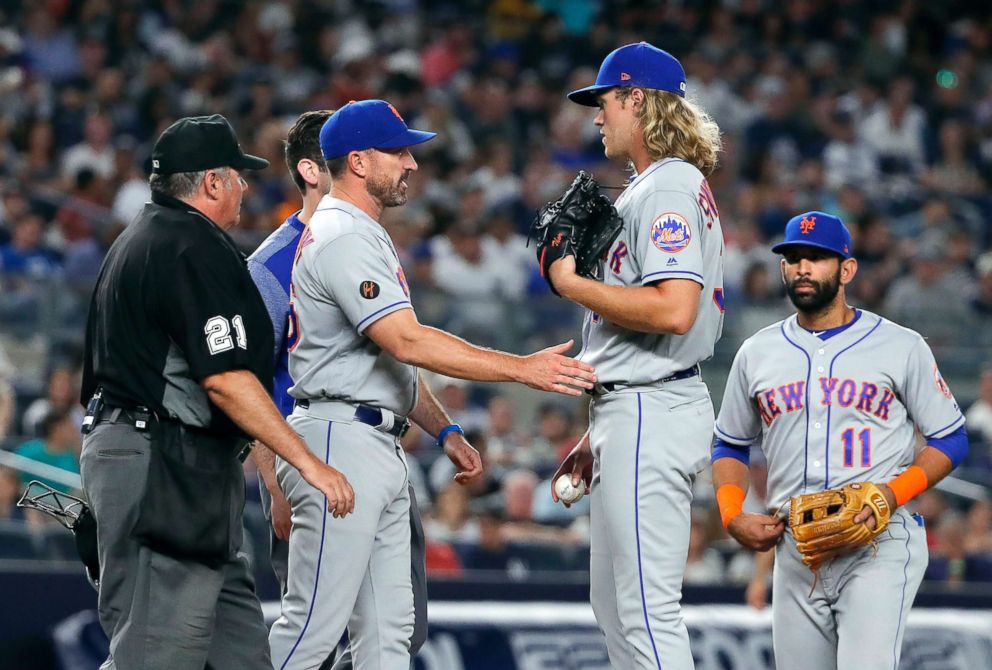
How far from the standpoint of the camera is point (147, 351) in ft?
13.4

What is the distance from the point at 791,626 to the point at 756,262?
703 centimetres

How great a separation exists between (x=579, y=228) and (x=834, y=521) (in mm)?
1246

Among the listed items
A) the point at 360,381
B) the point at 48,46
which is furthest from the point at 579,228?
the point at 48,46

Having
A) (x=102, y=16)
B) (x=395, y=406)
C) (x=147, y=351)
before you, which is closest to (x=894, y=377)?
(x=395, y=406)

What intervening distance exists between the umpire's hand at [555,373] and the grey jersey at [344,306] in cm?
44

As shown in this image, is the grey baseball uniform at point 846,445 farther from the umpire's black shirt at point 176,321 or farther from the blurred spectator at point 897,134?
the blurred spectator at point 897,134

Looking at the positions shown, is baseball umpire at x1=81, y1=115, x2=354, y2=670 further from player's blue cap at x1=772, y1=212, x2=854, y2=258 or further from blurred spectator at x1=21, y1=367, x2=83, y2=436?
blurred spectator at x1=21, y1=367, x2=83, y2=436

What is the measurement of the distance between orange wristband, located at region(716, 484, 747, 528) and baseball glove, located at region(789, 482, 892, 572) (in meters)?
0.27

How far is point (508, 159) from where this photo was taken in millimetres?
12742

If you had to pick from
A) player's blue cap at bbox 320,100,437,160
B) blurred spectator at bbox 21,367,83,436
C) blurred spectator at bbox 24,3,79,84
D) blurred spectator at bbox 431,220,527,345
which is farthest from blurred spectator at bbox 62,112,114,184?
player's blue cap at bbox 320,100,437,160

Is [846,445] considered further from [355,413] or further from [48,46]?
[48,46]

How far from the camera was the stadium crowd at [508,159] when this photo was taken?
901cm

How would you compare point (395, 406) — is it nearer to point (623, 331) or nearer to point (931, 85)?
point (623, 331)

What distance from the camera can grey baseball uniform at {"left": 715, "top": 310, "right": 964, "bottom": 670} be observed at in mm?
4598
